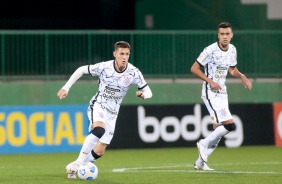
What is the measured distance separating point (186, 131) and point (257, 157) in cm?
289

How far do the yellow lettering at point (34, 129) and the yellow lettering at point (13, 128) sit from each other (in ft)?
0.40

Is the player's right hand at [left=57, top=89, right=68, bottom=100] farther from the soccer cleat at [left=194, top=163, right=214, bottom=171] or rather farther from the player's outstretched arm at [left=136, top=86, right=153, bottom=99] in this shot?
the soccer cleat at [left=194, top=163, right=214, bottom=171]

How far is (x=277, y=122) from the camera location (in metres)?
20.8

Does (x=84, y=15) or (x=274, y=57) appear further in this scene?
(x=84, y=15)

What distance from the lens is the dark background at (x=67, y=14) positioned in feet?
84.0

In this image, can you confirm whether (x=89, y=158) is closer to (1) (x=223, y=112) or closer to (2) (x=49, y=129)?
(1) (x=223, y=112)

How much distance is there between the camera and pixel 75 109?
1994 centimetres

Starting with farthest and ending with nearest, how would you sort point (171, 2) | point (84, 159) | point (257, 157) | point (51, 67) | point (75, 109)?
point (171, 2)
point (51, 67)
point (75, 109)
point (257, 157)
point (84, 159)

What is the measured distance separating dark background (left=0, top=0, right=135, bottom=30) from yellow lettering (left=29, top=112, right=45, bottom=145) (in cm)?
618

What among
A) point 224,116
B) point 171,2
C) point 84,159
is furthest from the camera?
point 171,2

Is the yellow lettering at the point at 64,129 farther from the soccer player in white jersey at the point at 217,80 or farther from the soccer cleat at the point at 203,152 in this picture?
the soccer cleat at the point at 203,152

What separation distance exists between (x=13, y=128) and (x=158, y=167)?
16.0ft

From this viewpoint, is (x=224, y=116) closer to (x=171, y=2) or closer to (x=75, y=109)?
(x=75, y=109)

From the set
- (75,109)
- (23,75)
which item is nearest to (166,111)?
(75,109)
